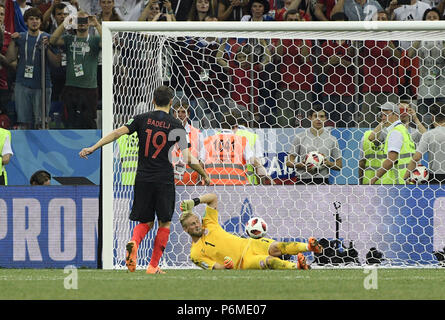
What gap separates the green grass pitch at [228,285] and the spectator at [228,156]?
2.52 metres

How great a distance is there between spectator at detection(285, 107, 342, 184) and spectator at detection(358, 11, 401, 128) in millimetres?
539

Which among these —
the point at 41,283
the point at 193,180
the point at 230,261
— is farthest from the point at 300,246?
the point at 41,283

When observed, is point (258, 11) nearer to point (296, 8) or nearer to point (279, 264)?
point (296, 8)

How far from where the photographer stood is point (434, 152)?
11.6 m

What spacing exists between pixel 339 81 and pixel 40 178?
3820 mm

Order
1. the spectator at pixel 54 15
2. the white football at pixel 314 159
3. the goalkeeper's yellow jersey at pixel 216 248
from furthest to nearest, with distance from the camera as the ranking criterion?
the spectator at pixel 54 15, the white football at pixel 314 159, the goalkeeper's yellow jersey at pixel 216 248

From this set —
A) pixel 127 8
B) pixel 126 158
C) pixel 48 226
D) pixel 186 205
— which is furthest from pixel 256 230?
pixel 127 8

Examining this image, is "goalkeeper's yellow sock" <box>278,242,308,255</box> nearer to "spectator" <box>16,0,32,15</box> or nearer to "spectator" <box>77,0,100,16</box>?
"spectator" <box>77,0,100,16</box>

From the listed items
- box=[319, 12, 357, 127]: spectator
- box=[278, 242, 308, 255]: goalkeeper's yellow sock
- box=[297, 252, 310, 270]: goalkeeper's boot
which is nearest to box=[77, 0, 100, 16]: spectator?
box=[319, 12, 357, 127]: spectator

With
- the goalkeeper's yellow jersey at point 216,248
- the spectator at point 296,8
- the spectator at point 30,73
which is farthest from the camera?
the spectator at point 296,8

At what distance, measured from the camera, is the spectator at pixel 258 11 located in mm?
13750

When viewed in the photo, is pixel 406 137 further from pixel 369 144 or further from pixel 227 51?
pixel 227 51

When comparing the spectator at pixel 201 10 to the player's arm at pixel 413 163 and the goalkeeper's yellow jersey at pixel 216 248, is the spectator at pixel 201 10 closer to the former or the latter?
the player's arm at pixel 413 163

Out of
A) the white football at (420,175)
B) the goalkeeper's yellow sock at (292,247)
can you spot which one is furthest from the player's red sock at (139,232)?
the white football at (420,175)
